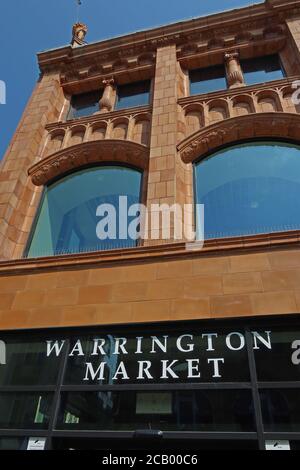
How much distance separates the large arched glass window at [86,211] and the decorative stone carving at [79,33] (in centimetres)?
793

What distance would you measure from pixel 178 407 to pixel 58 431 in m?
1.77

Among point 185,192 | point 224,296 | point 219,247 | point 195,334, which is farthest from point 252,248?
point 185,192

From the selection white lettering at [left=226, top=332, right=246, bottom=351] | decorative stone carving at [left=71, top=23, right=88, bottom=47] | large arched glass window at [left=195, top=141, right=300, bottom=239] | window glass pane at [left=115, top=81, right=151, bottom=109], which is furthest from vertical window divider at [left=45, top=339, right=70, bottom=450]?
decorative stone carving at [left=71, top=23, right=88, bottom=47]

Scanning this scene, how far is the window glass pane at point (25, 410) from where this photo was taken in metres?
5.05

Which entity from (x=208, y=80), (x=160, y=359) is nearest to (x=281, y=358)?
(x=160, y=359)

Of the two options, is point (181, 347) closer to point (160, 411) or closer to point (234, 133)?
point (160, 411)

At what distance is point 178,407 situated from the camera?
4.80 m

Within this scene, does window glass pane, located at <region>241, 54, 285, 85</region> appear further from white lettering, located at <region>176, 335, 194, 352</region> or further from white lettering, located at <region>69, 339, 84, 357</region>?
white lettering, located at <region>69, 339, 84, 357</region>

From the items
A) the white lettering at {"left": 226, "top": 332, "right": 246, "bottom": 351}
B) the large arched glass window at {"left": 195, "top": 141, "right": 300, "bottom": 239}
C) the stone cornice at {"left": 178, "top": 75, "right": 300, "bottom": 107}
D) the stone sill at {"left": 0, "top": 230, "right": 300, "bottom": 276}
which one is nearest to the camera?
the white lettering at {"left": 226, "top": 332, "right": 246, "bottom": 351}

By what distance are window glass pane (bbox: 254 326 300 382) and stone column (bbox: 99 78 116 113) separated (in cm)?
840

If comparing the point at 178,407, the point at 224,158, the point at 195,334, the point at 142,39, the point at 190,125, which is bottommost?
the point at 178,407

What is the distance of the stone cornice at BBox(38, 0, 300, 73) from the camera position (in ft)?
36.3

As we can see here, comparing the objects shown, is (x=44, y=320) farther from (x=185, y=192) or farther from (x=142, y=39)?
(x=142, y=39)

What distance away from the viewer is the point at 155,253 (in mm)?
6188
